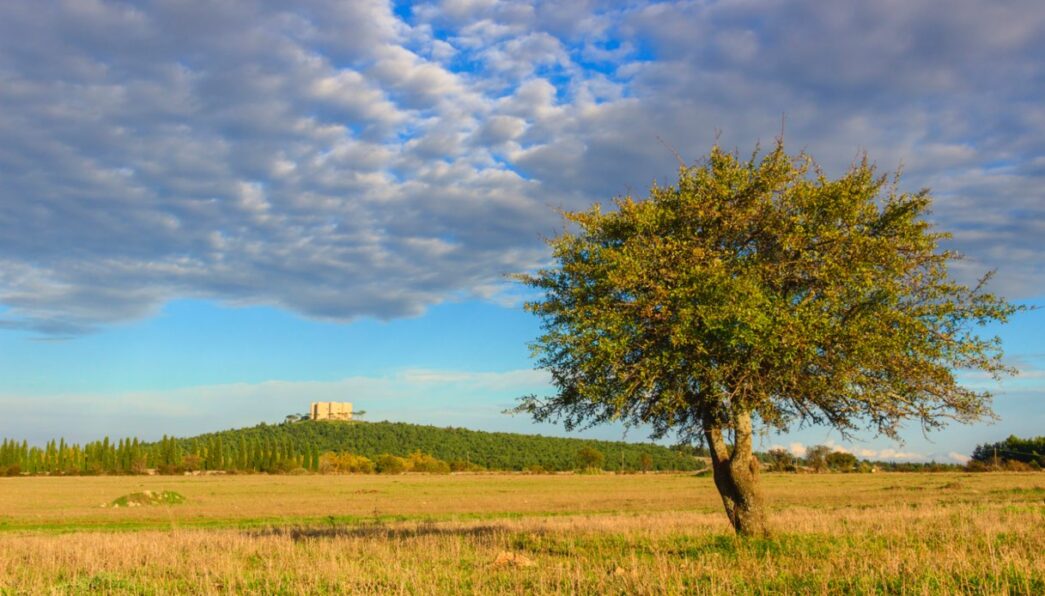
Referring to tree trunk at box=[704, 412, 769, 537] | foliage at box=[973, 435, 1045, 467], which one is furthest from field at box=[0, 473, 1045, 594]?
foliage at box=[973, 435, 1045, 467]

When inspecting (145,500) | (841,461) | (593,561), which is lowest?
(841,461)

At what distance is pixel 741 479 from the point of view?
2194 cm

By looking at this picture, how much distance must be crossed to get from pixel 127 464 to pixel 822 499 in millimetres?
192224

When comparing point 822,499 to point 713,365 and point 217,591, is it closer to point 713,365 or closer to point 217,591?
point 713,365

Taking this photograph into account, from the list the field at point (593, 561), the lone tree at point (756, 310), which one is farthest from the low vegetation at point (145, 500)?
the lone tree at point (756, 310)

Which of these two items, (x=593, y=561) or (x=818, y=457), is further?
(x=818, y=457)

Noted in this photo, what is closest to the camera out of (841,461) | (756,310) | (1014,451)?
(756,310)

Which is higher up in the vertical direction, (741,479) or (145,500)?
(741,479)

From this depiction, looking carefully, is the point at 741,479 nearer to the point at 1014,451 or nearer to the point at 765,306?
the point at 765,306

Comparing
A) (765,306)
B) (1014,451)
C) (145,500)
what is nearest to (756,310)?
(765,306)

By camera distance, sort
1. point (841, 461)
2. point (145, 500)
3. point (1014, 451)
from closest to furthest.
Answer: point (145, 500) → point (1014, 451) → point (841, 461)

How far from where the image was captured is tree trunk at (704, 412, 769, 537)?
2181 centimetres

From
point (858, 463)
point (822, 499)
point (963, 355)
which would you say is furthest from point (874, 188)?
point (858, 463)

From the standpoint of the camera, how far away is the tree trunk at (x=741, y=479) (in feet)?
71.6
